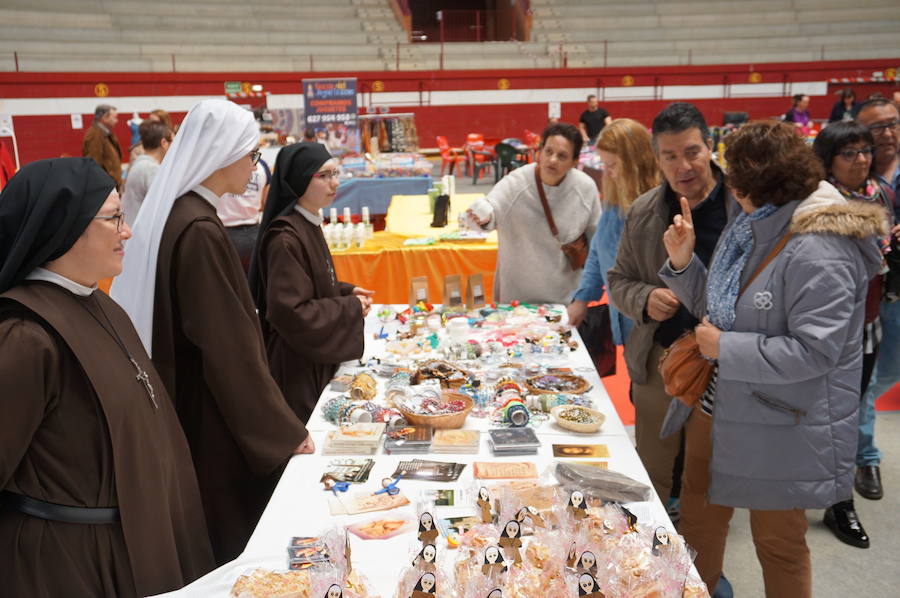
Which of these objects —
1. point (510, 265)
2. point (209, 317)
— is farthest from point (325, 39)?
point (209, 317)

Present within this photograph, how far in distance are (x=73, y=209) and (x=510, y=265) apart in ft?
8.43

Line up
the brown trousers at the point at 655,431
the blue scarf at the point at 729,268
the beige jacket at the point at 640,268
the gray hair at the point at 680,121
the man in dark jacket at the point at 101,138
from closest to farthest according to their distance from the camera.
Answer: the blue scarf at the point at 729,268
the gray hair at the point at 680,121
the beige jacket at the point at 640,268
the brown trousers at the point at 655,431
the man in dark jacket at the point at 101,138

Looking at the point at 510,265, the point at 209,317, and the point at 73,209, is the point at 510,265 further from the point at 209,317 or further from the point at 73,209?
the point at 73,209

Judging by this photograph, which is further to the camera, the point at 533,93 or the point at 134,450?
the point at 533,93

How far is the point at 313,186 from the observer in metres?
2.93

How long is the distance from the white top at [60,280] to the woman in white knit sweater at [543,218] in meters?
2.29

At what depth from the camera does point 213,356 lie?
2.12m

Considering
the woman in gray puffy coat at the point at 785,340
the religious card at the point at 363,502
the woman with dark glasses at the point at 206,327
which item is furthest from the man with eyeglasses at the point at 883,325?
the woman with dark glasses at the point at 206,327

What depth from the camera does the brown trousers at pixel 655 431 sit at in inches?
110

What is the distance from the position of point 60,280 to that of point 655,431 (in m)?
2.15

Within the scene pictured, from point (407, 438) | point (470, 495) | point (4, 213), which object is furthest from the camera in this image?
point (407, 438)

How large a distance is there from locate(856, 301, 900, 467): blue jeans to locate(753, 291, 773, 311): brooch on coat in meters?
1.78

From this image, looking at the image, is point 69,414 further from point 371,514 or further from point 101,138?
point 101,138

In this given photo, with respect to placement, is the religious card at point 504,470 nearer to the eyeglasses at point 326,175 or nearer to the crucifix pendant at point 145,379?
the crucifix pendant at point 145,379
